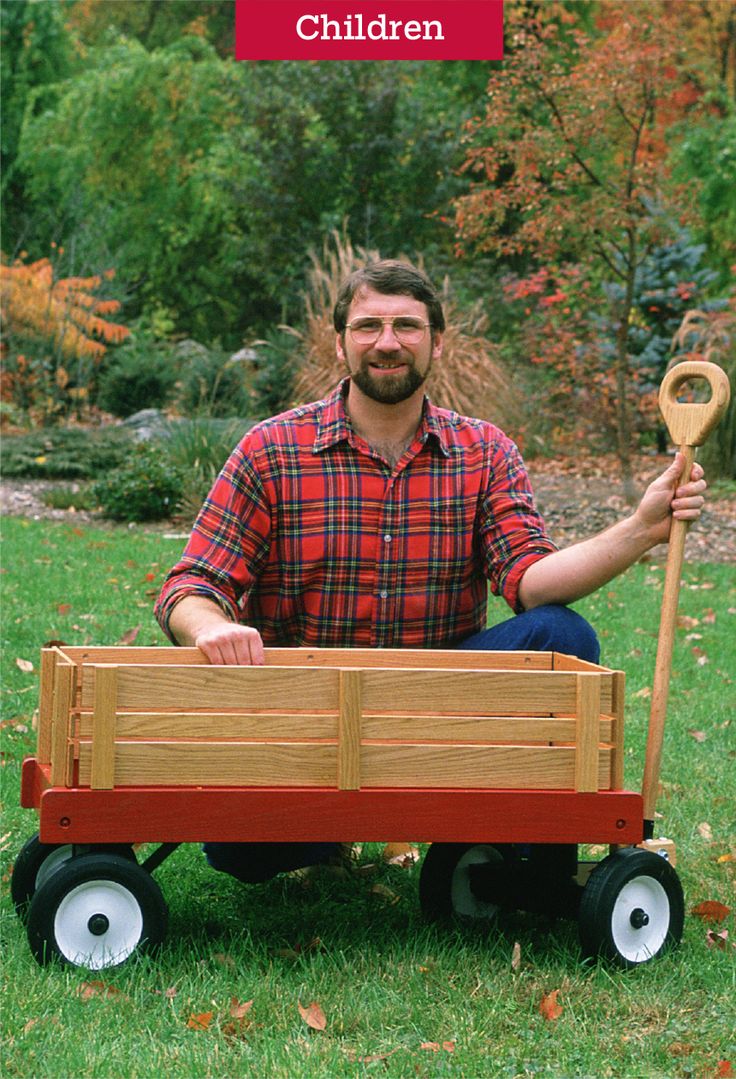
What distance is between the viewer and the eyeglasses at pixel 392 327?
3240mm

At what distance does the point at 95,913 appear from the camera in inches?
102

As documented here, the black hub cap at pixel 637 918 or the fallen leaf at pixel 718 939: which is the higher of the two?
the black hub cap at pixel 637 918

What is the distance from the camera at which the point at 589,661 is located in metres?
3.06

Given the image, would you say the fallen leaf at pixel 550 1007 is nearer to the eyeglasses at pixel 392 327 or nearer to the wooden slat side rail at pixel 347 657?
the wooden slat side rail at pixel 347 657

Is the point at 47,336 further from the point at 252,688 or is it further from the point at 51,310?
the point at 252,688

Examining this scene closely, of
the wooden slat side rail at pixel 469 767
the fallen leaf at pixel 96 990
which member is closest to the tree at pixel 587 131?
the wooden slat side rail at pixel 469 767

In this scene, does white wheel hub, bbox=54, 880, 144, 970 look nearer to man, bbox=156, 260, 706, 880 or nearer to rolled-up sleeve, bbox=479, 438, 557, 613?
man, bbox=156, 260, 706, 880

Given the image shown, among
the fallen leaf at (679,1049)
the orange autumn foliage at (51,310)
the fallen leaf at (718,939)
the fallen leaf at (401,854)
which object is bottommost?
the fallen leaf at (401,854)

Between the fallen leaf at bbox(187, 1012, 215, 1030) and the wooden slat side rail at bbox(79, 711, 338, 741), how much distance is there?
0.50 m

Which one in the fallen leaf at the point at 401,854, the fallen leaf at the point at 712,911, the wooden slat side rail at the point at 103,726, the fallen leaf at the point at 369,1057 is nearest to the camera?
the fallen leaf at the point at 369,1057

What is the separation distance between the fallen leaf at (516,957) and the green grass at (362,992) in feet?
0.04

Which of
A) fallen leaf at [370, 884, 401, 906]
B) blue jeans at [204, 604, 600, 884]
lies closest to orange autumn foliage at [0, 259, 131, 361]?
fallen leaf at [370, 884, 401, 906]

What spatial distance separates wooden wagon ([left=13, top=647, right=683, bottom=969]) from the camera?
8.44 feet

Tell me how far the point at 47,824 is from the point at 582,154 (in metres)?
12.5
